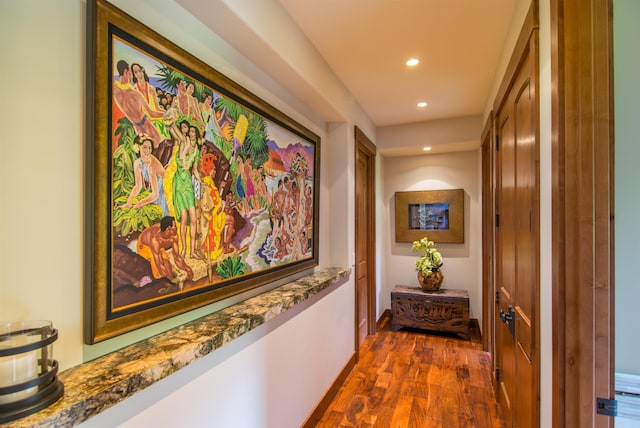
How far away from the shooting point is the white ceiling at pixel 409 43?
1.69m

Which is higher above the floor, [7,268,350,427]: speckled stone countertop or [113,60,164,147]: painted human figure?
[113,60,164,147]: painted human figure

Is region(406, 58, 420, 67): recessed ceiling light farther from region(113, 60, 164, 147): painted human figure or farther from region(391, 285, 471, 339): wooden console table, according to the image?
region(391, 285, 471, 339): wooden console table

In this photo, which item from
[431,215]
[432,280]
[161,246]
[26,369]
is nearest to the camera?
[26,369]

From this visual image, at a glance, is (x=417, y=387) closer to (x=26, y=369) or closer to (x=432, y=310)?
(x=432, y=310)

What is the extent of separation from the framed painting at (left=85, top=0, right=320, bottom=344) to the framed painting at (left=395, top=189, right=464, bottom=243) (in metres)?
2.91

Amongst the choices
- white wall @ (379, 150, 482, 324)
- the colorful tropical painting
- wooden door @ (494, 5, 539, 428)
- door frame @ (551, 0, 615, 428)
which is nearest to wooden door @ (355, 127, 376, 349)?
white wall @ (379, 150, 482, 324)

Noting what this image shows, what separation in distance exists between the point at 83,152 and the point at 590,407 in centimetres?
170

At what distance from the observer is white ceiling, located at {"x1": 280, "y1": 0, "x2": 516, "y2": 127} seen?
66.4 inches

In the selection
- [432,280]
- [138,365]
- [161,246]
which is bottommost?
[432,280]

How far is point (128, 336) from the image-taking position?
100 centimetres

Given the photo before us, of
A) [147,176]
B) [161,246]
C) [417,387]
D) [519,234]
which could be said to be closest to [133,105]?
[147,176]

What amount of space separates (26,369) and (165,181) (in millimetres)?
632

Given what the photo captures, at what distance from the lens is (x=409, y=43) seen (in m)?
2.03

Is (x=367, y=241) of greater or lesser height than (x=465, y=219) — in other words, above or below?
below
